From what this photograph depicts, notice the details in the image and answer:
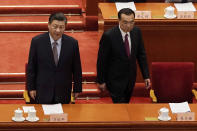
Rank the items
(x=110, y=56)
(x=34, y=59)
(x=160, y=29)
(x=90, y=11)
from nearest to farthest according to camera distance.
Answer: (x=34, y=59) → (x=110, y=56) → (x=160, y=29) → (x=90, y=11)

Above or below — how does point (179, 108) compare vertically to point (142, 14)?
below

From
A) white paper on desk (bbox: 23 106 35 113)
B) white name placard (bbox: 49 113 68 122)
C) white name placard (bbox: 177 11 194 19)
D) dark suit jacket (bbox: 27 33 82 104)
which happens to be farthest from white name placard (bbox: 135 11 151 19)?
white name placard (bbox: 49 113 68 122)

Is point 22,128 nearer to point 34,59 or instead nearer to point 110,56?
point 34,59

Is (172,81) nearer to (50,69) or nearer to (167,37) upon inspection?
(167,37)

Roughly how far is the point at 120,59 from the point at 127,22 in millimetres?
403

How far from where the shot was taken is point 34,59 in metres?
5.57

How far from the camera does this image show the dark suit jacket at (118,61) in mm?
5895

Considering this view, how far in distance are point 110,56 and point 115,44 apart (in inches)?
4.8

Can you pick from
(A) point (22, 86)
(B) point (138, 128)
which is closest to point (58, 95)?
(B) point (138, 128)

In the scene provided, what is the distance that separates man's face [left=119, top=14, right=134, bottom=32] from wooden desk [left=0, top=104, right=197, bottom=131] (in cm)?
69

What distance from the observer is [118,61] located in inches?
234

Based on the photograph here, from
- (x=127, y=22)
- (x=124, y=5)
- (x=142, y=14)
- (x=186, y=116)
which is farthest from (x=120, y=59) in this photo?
(x=124, y=5)

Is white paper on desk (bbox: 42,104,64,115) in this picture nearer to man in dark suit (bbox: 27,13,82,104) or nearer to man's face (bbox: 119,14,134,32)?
man in dark suit (bbox: 27,13,82,104)

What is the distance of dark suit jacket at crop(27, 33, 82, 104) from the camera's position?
5559 millimetres
